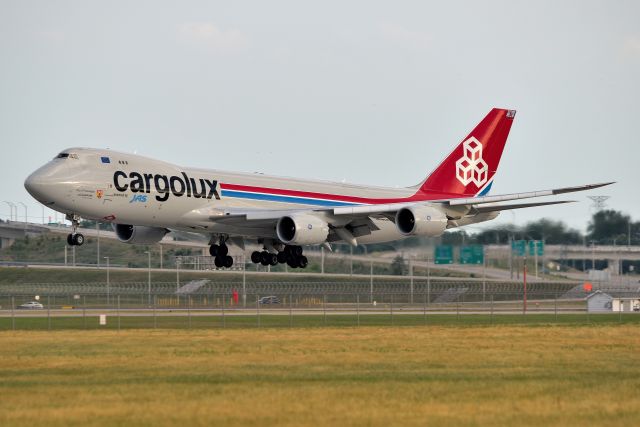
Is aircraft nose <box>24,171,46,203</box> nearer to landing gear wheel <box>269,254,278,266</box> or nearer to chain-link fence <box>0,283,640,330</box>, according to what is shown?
chain-link fence <box>0,283,640,330</box>

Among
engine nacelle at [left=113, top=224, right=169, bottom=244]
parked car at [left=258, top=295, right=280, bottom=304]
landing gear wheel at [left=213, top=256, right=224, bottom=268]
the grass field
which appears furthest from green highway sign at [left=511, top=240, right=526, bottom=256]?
engine nacelle at [left=113, top=224, right=169, bottom=244]

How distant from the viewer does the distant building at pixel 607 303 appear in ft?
233

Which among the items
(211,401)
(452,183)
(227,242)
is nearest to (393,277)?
(452,183)

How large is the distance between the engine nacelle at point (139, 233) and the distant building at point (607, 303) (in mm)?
30095

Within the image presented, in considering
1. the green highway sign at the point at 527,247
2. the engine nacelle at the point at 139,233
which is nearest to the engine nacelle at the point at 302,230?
the engine nacelle at the point at 139,233

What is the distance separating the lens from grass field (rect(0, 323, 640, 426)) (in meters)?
24.3

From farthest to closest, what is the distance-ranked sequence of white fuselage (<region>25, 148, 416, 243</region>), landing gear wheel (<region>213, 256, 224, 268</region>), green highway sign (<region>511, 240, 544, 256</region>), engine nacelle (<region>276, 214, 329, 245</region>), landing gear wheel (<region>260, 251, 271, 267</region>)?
green highway sign (<region>511, 240, 544, 256</region>)
landing gear wheel (<region>213, 256, 224, 268</region>)
landing gear wheel (<region>260, 251, 271, 267</region>)
engine nacelle (<region>276, 214, 329, 245</region>)
white fuselage (<region>25, 148, 416, 243</region>)

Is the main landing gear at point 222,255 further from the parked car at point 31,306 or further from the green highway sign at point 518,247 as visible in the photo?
the parked car at point 31,306

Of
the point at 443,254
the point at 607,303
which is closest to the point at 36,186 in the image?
the point at 443,254

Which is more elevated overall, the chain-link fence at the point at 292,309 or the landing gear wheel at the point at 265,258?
the landing gear wheel at the point at 265,258

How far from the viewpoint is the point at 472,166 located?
59969 mm

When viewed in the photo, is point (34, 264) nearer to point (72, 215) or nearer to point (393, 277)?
point (393, 277)

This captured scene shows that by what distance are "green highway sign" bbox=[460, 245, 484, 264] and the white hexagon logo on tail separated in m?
10.6

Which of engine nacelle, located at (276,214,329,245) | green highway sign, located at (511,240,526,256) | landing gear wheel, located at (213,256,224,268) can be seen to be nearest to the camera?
engine nacelle, located at (276,214,329,245)
